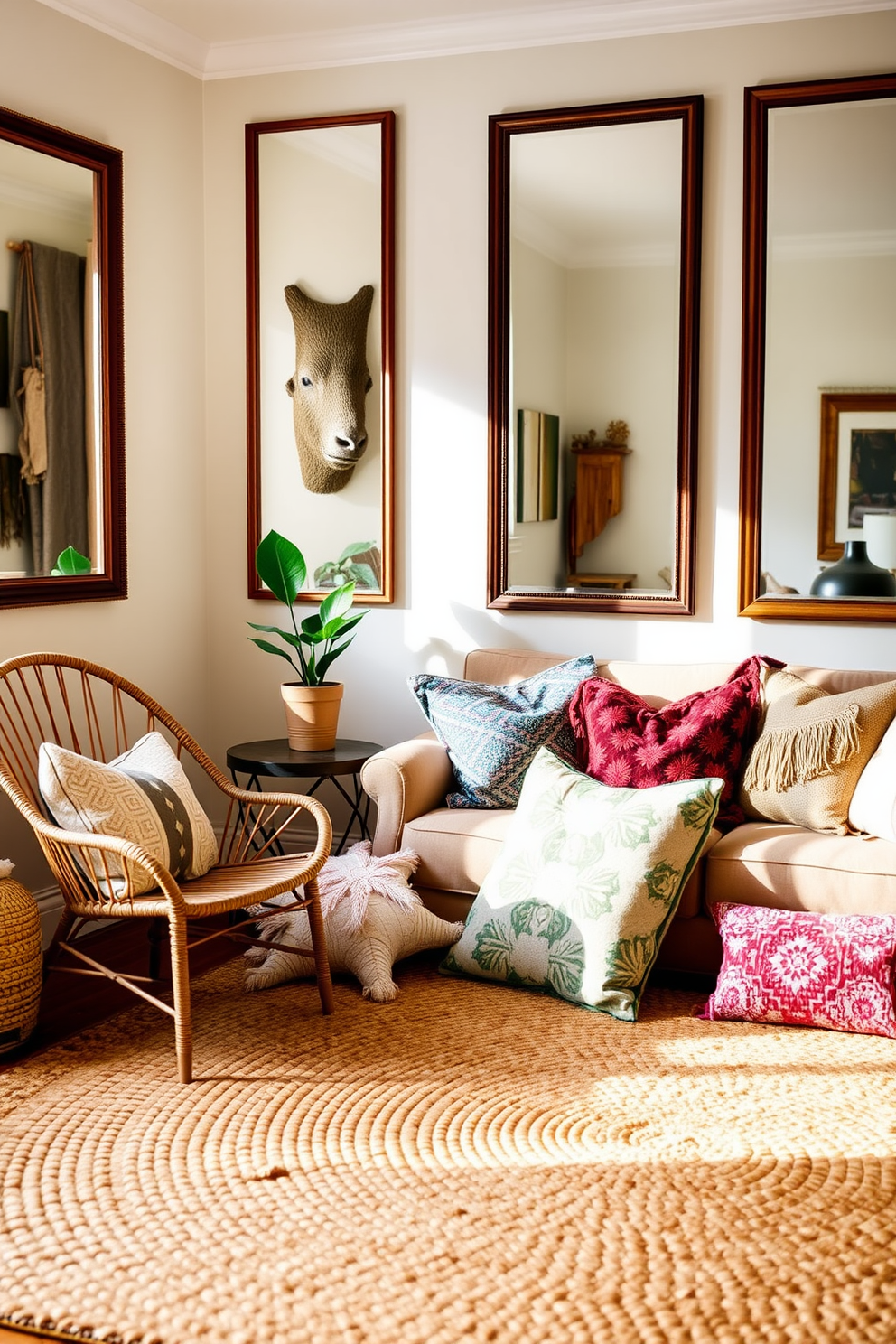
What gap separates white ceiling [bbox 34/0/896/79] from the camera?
3740 millimetres

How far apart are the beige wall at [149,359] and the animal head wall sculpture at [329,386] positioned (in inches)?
10.9

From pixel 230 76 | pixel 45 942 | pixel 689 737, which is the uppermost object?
pixel 230 76

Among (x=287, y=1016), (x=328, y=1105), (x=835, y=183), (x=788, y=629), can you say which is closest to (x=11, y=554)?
(x=287, y=1016)

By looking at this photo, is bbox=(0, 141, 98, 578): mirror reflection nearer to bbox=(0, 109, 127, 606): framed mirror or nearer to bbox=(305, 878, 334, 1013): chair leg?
bbox=(0, 109, 127, 606): framed mirror

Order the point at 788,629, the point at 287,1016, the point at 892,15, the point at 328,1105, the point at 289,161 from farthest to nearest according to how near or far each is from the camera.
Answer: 1. the point at 289,161
2. the point at 788,629
3. the point at 892,15
4. the point at 287,1016
5. the point at 328,1105

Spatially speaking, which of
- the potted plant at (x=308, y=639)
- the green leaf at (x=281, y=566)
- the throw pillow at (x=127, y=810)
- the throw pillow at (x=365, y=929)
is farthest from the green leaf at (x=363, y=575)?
the throw pillow at (x=127, y=810)

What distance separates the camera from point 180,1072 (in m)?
2.71

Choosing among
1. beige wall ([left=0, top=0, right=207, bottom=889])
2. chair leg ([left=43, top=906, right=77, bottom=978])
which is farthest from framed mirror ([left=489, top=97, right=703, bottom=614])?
chair leg ([left=43, top=906, right=77, bottom=978])

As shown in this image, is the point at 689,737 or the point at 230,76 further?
the point at 230,76

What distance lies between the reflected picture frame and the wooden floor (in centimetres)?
206

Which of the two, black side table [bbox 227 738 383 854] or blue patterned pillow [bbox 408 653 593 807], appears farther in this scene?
black side table [bbox 227 738 383 854]

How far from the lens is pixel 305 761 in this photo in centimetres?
375

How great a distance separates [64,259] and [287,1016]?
85.5 inches

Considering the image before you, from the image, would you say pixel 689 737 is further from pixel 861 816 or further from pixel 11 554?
pixel 11 554
